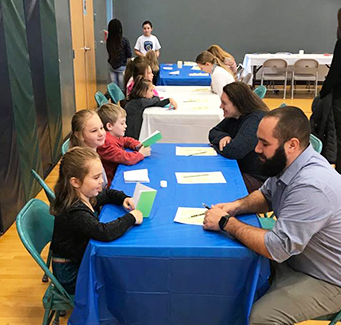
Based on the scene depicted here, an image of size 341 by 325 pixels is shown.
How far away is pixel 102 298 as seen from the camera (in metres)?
1.94

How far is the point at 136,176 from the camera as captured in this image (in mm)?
2621

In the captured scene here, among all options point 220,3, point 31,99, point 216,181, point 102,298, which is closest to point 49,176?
point 31,99

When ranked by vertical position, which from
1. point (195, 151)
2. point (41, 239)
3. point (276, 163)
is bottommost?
point (41, 239)

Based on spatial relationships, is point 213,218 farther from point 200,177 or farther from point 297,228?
point 200,177

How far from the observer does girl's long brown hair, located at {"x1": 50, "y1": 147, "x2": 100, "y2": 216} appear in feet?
6.68

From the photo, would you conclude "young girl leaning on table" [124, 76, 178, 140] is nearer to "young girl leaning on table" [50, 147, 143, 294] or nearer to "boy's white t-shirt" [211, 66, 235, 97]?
"boy's white t-shirt" [211, 66, 235, 97]

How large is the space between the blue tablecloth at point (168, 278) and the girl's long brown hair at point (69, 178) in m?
0.19

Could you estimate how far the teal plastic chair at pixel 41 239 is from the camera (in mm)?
1938

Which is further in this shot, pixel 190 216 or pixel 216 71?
pixel 216 71

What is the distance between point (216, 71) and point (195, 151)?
2.31 meters

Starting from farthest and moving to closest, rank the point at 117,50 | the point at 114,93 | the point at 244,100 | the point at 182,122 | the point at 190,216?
the point at 117,50, the point at 114,93, the point at 182,122, the point at 244,100, the point at 190,216

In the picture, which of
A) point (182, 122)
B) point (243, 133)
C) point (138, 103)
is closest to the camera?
point (243, 133)

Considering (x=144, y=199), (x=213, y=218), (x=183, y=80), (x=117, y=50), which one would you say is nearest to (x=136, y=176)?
(x=144, y=199)

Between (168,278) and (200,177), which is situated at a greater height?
(200,177)
